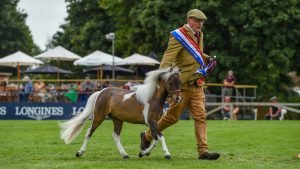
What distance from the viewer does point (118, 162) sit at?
1144 cm

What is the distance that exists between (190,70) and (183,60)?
0.66ft

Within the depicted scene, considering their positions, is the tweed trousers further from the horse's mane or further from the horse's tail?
the horse's tail

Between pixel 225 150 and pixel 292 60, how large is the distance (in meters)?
30.2

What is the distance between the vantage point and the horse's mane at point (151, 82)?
1188 centimetres

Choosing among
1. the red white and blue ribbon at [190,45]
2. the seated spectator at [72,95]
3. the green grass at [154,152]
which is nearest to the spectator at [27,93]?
the seated spectator at [72,95]

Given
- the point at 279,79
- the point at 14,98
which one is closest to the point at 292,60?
the point at 279,79

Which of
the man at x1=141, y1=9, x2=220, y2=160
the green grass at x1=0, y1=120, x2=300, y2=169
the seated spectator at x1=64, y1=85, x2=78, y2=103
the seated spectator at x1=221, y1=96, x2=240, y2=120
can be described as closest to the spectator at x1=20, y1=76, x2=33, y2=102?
the seated spectator at x1=64, y1=85, x2=78, y2=103

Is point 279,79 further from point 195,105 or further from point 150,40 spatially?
point 195,105

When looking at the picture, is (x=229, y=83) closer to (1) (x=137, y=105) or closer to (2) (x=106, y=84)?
(2) (x=106, y=84)

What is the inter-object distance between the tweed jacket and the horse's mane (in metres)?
0.15

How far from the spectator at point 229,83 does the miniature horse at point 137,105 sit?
73.3 feet

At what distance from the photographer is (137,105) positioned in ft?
40.2

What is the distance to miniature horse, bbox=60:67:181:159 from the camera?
11.9 meters

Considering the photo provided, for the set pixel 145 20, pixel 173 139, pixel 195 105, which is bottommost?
pixel 173 139
